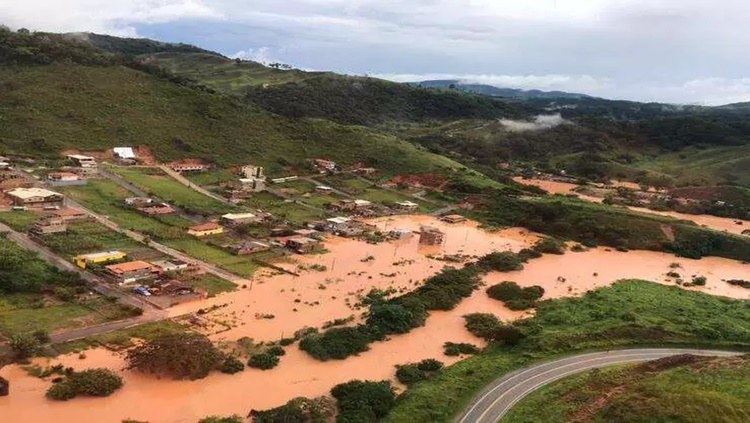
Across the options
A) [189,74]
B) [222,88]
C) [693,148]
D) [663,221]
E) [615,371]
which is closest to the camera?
[615,371]

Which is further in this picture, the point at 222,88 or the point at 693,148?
the point at 222,88

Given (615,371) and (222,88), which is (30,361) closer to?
(615,371)

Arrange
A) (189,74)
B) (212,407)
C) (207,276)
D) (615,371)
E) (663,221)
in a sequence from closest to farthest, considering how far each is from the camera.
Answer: (212,407)
(615,371)
(207,276)
(663,221)
(189,74)

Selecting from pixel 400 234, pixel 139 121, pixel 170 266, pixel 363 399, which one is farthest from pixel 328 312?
pixel 139 121

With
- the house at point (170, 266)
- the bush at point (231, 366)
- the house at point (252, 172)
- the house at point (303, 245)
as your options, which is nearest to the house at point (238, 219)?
the house at point (303, 245)

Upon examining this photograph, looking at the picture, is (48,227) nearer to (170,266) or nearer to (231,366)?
(170,266)

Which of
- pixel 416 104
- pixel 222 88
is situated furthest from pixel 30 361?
pixel 416 104
